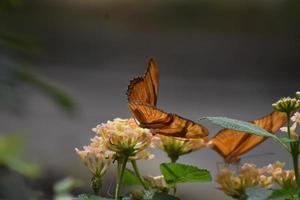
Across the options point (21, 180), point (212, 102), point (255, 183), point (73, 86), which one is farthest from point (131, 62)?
point (255, 183)

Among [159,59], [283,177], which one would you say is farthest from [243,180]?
[159,59]

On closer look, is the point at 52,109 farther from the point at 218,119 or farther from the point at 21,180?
the point at 218,119

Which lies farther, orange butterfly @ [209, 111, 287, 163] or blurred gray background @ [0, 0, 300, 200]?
blurred gray background @ [0, 0, 300, 200]

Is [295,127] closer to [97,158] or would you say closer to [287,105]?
[287,105]

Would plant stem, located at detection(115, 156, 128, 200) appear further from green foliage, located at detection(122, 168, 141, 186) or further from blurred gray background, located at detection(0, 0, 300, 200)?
blurred gray background, located at detection(0, 0, 300, 200)

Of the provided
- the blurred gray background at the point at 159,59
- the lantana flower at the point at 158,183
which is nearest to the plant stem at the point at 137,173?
the lantana flower at the point at 158,183

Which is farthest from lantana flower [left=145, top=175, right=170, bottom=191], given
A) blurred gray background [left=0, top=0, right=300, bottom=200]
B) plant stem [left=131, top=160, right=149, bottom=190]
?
blurred gray background [left=0, top=0, right=300, bottom=200]

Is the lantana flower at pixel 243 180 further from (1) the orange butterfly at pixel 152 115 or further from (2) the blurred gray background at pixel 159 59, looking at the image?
(2) the blurred gray background at pixel 159 59
